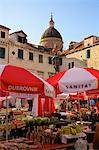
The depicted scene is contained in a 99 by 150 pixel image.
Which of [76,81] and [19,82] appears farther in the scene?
[76,81]

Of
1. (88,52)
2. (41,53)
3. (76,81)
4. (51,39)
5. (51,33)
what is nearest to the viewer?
(76,81)

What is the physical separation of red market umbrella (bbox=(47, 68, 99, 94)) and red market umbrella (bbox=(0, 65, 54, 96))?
1.36 meters

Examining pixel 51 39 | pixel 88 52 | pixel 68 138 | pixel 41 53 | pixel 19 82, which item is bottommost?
pixel 68 138

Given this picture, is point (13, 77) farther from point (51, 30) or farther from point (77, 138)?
point (51, 30)

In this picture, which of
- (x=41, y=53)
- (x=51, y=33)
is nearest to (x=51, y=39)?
(x=51, y=33)

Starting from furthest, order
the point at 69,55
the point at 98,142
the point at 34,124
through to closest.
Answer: the point at 69,55, the point at 34,124, the point at 98,142

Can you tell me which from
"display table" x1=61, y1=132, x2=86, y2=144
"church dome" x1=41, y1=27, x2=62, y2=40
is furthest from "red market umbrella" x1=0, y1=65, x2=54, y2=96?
"church dome" x1=41, y1=27, x2=62, y2=40

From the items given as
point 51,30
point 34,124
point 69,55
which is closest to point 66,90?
point 34,124

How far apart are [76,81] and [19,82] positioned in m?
2.38

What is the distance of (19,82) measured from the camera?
6578 millimetres

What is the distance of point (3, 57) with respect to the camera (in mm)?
35969

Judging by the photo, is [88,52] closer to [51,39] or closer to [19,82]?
[51,39]

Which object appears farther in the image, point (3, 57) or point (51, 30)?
point (51, 30)

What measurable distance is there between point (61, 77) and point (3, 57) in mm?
27949
